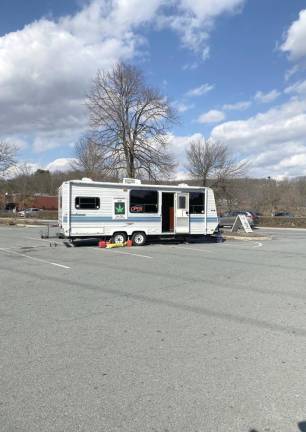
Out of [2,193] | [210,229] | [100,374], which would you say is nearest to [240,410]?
[100,374]

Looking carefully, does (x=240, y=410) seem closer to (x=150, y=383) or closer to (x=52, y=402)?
(x=150, y=383)

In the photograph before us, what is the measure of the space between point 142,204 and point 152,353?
1472 cm

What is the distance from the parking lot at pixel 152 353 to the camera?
138 inches

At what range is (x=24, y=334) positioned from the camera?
5711 mm

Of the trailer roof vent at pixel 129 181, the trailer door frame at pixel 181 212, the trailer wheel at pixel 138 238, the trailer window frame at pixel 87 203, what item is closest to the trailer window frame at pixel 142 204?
the trailer roof vent at pixel 129 181

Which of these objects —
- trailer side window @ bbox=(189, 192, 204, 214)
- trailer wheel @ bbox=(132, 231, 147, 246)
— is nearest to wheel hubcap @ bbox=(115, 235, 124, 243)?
trailer wheel @ bbox=(132, 231, 147, 246)

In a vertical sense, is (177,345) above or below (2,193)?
below

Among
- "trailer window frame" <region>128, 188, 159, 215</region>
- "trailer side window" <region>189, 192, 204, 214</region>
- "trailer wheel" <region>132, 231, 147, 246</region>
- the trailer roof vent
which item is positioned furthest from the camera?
"trailer side window" <region>189, 192, 204, 214</region>

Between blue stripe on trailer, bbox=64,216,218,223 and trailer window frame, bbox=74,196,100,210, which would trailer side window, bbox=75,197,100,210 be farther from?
blue stripe on trailer, bbox=64,216,218,223

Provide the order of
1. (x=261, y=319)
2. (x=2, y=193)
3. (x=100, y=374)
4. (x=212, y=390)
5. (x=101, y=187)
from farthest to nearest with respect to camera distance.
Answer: (x=2, y=193) → (x=101, y=187) → (x=261, y=319) → (x=100, y=374) → (x=212, y=390)

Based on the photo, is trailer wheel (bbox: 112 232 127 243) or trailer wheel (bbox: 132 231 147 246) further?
trailer wheel (bbox: 132 231 147 246)

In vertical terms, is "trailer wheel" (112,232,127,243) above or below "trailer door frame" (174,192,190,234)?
below

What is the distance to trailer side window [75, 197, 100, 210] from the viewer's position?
708 inches

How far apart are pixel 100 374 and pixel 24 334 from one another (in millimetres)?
1865
